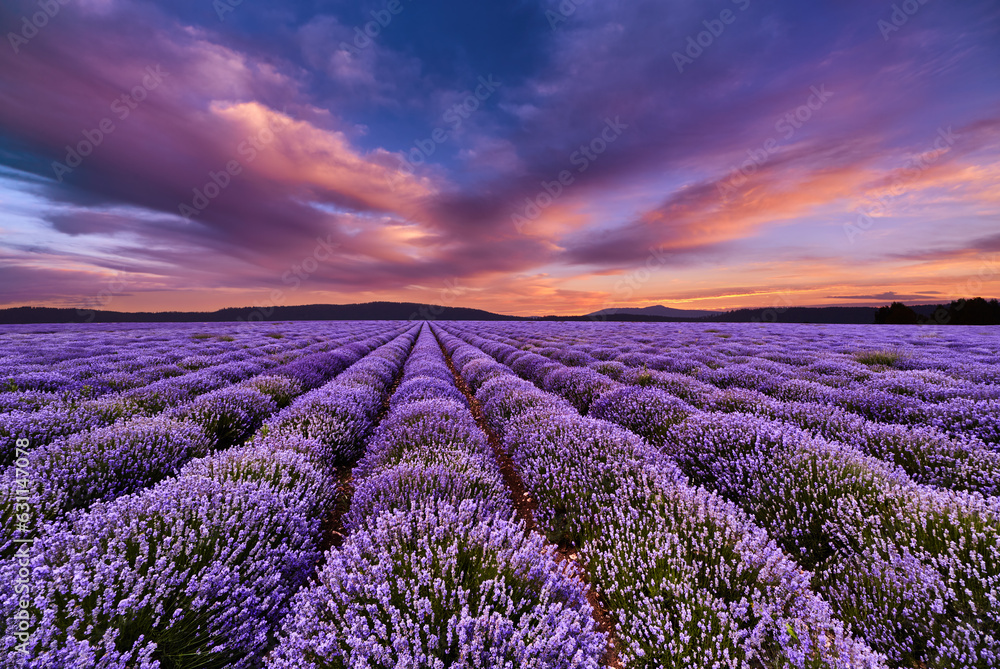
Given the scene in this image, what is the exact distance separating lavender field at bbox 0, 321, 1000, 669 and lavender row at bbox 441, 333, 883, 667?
2 cm

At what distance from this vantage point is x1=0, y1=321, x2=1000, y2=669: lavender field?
1.72 metres

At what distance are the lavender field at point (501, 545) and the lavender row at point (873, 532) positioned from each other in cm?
2

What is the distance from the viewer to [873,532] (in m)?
2.56

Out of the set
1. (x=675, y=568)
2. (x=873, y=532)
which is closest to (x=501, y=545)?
(x=675, y=568)

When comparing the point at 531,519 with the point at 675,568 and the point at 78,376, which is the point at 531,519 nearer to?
the point at 675,568

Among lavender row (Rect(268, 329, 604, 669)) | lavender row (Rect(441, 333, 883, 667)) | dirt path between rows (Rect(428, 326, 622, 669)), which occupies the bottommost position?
dirt path between rows (Rect(428, 326, 622, 669))

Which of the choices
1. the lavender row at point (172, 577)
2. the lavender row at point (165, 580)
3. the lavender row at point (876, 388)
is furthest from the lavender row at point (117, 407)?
the lavender row at point (876, 388)

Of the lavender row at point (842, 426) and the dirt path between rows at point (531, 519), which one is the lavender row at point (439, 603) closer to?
the dirt path between rows at point (531, 519)

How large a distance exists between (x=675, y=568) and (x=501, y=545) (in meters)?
1.06

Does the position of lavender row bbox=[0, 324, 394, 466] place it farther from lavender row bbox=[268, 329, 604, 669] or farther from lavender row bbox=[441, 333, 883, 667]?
lavender row bbox=[441, 333, 883, 667]

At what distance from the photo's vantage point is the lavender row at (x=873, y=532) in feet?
6.47

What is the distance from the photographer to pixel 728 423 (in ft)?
14.0

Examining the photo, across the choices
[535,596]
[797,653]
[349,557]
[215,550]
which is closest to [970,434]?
[797,653]

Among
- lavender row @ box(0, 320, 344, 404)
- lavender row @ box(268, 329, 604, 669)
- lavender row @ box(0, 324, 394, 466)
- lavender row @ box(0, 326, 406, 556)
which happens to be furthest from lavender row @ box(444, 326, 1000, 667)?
lavender row @ box(0, 320, 344, 404)
